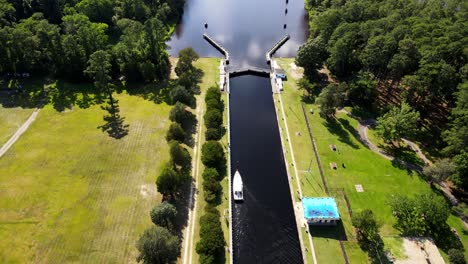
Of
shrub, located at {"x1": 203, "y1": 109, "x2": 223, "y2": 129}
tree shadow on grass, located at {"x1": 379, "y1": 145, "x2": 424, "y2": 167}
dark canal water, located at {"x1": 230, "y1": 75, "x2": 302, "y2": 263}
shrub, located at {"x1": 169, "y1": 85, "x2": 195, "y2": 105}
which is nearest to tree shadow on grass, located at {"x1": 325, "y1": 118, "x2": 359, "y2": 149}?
tree shadow on grass, located at {"x1": 379, "y1": 145, "x2": 424, "y2": 167}

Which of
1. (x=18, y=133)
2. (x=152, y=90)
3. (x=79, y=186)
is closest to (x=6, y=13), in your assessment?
(x=18, y=133)

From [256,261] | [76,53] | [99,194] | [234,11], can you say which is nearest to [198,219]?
[256,261]

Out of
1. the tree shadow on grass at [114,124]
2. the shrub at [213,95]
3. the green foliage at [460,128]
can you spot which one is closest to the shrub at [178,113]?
the shrub at [213,95]

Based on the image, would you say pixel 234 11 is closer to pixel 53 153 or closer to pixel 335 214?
pixel 53 153

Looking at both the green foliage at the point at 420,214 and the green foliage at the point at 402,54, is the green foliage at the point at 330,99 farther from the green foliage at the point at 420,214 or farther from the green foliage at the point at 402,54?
the green foliage at the point at 420,214

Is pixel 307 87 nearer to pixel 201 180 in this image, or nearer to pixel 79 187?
pixel 201 180

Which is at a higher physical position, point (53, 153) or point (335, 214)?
point (53, 153)

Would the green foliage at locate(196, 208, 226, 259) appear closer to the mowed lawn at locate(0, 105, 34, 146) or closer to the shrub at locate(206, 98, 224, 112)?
the shrub at locate(206, 98, 224, 112)
